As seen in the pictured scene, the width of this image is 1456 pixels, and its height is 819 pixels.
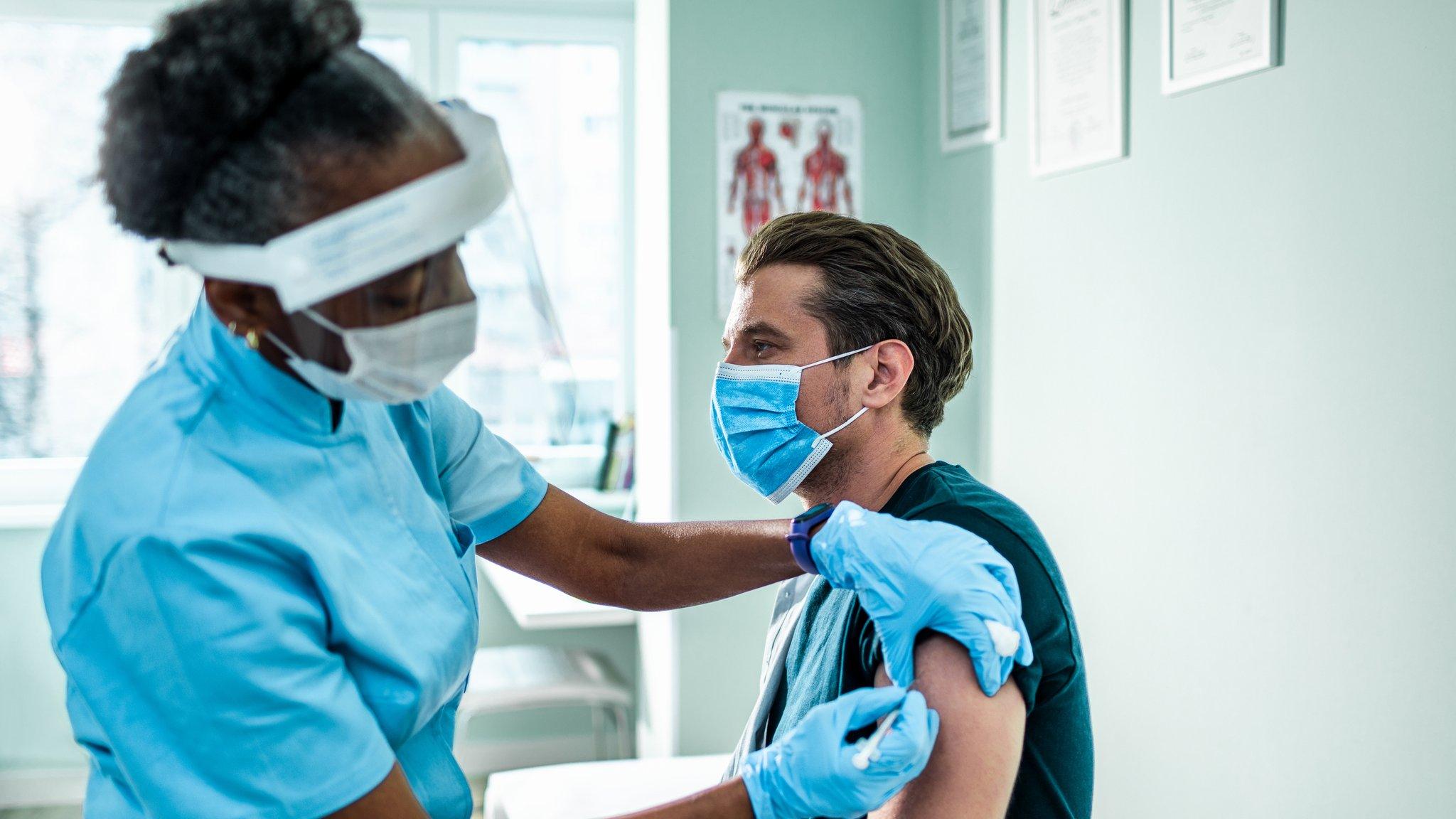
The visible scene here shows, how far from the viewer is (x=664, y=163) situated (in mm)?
2783

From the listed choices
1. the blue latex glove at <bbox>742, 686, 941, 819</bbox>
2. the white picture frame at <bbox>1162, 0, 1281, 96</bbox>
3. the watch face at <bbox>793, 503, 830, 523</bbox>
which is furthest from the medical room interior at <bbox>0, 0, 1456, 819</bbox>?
the blue latex glove at <bbox>742, 686, 941, 819</bbox>

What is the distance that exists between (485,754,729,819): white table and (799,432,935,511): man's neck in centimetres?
77

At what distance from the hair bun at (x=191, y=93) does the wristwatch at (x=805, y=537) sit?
2.17 ft

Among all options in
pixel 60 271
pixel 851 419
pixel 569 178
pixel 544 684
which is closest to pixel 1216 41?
pixel 851 419

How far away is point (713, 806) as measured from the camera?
3.23ft

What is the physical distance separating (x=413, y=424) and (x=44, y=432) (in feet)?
10.7

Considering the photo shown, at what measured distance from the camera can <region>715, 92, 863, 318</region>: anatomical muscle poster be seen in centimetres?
278

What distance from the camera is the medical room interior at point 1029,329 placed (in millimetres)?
1579

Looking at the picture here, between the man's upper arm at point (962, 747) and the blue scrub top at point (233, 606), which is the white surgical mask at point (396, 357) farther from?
the man's upper arm at point (962, 747)

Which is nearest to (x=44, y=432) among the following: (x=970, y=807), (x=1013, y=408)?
(x=1013, y=408)

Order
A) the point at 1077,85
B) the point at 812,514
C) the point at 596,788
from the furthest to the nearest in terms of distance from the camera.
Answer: the point at 1077,85 < the point at 596,788 < the point at 812,514

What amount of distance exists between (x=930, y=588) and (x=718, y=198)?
6.19ft

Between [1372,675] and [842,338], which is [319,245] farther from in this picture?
[1372,675]

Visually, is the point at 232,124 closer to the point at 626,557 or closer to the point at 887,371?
the point at 626,557
